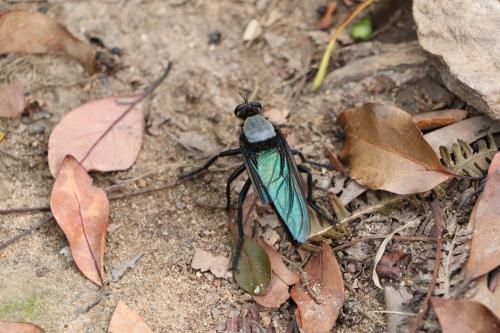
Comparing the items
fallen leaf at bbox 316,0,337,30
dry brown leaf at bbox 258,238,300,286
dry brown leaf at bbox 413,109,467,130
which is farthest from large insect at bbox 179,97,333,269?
fallen leaf at bbox 316,0,337,30

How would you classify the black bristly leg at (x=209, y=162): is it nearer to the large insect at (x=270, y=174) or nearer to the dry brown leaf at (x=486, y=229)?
the large insect at (x=270, y=174)

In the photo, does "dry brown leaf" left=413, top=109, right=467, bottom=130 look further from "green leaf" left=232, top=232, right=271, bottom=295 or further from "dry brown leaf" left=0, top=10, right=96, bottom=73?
"dry brown leaf" left=0, top=10, right=96, bottom=73

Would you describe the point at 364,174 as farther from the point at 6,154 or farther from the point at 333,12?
the point at 6,154

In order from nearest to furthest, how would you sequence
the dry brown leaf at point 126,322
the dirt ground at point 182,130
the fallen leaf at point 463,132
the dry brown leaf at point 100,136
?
the dry brown leaf at point 126,322, the dirt ground at point 182,130, the fallen leaf at point 463,132, the dry brown leaf at point 100,136

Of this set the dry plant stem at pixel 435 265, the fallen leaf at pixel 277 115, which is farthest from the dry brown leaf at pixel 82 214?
the dry plant stem at pixel 435 265

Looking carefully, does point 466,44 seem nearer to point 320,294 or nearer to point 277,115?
point 277,115

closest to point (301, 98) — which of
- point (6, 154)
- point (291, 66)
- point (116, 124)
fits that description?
point (291, 66)
